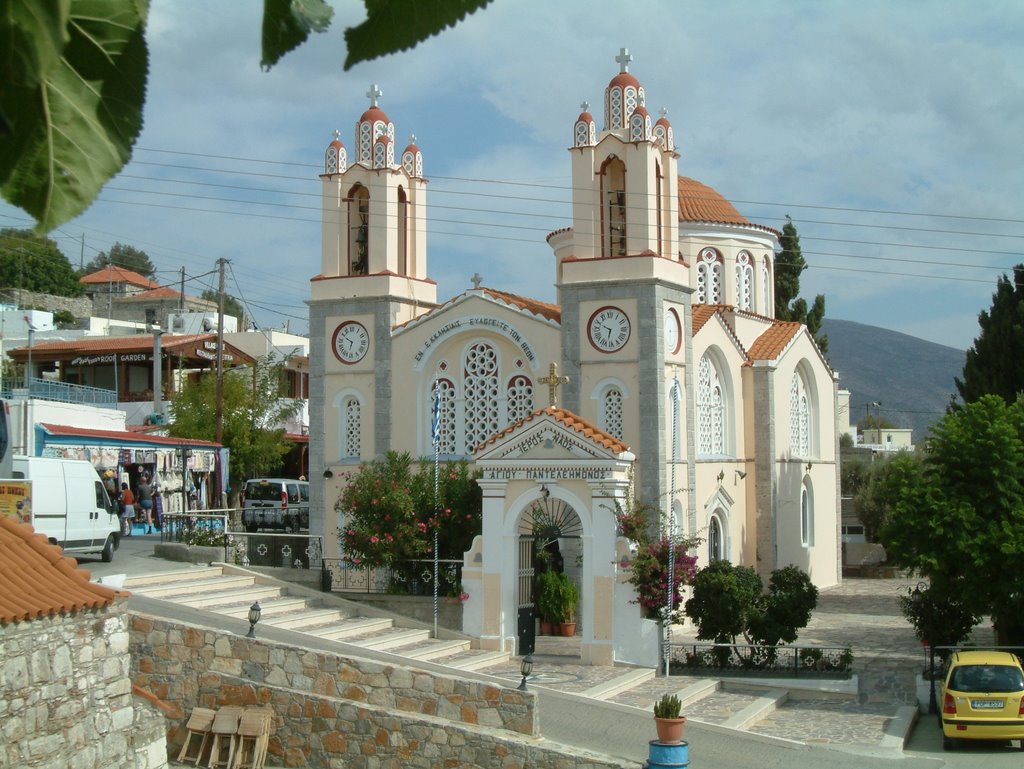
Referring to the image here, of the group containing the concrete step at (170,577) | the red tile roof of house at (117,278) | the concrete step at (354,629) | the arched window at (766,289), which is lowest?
the concrete step at (354,629)

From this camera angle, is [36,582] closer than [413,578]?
Yes

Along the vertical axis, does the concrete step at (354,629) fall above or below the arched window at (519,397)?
below

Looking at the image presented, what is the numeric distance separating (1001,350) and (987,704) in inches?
651

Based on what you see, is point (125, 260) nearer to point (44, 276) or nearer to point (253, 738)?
point (44, 276)

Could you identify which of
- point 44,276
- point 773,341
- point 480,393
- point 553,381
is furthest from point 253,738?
point 44,276

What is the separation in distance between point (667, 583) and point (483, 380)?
7358 millimetres

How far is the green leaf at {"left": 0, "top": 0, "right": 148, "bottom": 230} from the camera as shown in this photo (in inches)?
46.4

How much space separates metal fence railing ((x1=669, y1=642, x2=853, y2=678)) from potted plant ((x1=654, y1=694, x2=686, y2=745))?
5.41 m

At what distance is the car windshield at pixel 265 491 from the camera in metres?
35.2

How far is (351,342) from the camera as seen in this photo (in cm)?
2586

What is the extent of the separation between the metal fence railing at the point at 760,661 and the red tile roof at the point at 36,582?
32.7 feet

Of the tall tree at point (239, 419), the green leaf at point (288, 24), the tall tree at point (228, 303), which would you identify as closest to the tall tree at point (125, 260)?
the tall tree at point (228, 303)

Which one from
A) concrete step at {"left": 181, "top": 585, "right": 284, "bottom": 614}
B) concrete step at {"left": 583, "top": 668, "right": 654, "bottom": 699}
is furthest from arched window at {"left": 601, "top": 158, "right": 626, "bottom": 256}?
concrete step at {"left": 181, "top": 585, "right": 284, "bottom": 614}

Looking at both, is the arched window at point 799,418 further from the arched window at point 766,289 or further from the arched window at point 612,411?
the arched window at point 612,411
